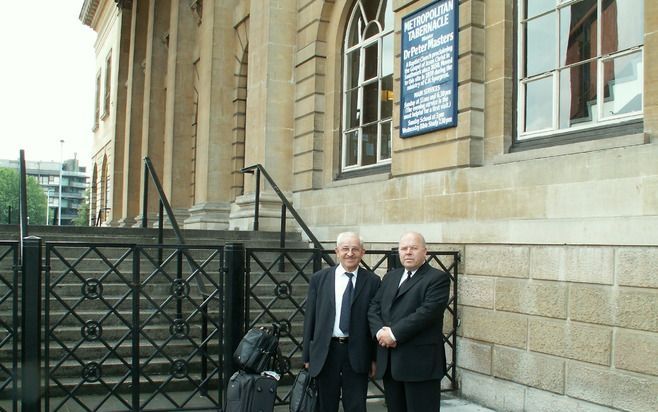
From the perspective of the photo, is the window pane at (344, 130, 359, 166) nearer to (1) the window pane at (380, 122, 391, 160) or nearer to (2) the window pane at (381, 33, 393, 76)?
(1) the window pane at (380, 122, 391, 160)

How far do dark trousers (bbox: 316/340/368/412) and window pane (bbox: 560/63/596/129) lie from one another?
11.6 feet

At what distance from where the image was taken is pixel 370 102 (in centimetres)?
1141

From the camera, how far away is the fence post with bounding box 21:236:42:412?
6004 millimetres

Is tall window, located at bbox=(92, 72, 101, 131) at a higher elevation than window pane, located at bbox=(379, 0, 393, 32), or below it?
higher

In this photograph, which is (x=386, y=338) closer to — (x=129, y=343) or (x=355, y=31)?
(x=129, y=343)

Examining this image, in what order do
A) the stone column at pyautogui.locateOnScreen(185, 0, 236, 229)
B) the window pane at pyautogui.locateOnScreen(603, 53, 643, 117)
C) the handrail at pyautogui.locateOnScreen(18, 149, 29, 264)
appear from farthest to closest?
the stone column at pyautogui.locateOnScreen(185, 0, 236, 229), the handrail at pyautogui.locateOnScreen(18, 149, 29, 264), the window pane at pyautogui.locateOnScreen(603, 53, 643, 117)

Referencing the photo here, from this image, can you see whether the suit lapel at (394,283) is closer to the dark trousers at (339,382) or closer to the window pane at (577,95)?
the dark trousers at (339,382)

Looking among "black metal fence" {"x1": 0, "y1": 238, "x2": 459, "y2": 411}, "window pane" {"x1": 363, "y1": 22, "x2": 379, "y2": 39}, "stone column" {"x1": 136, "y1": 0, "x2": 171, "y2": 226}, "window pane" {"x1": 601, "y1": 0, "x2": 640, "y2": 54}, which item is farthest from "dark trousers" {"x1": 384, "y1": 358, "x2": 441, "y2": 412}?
"stone column" {"x1": 136, "y1": 0, "x2": 171, "y2": 226}

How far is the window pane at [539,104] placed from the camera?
24.9 ft

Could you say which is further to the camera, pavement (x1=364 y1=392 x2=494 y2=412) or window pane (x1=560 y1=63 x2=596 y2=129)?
pavement (x1=364 y1=392 x2=494 y2=412)

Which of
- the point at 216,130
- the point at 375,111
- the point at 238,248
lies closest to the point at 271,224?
the point at 375,111

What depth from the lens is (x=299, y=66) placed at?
12883 mm

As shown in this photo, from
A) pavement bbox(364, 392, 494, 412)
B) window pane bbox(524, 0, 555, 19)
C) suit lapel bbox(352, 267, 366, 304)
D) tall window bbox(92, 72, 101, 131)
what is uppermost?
tall window bbox(92, 72, 101, 131)

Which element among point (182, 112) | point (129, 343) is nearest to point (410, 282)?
point (129, 343)
